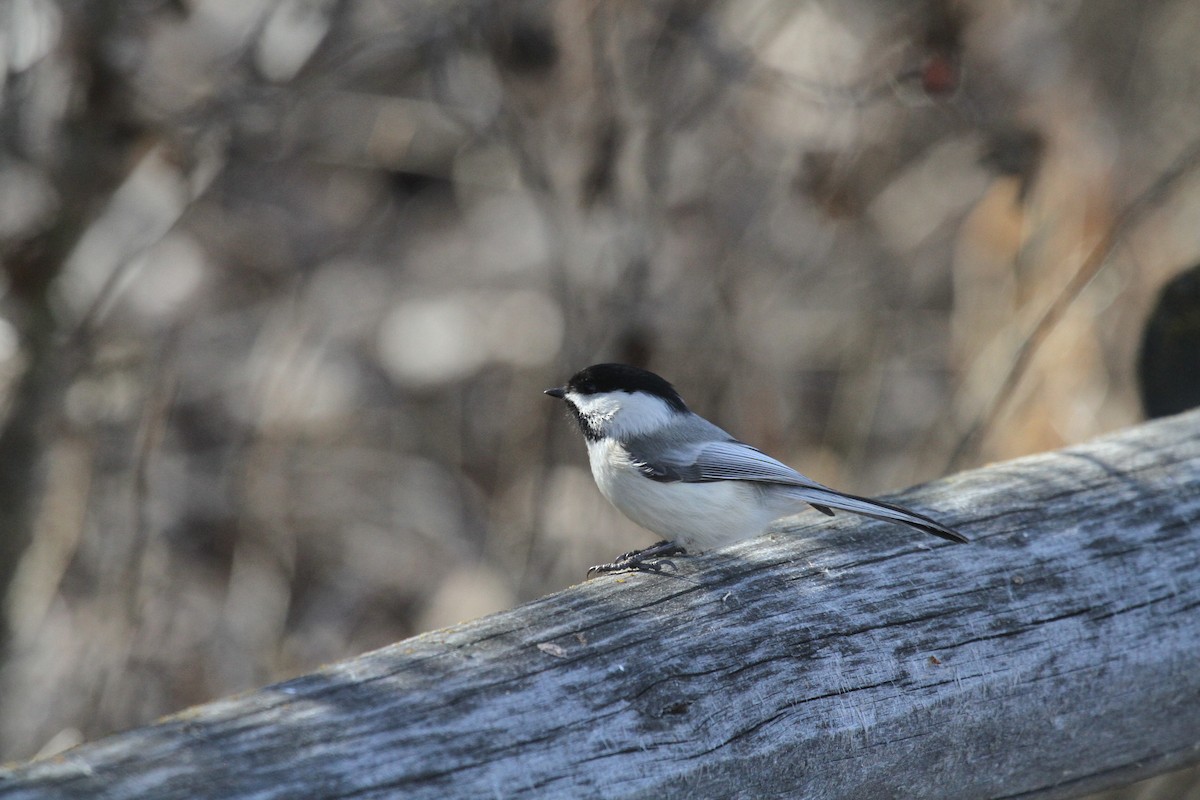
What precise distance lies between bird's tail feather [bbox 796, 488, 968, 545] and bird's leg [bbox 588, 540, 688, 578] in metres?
0.29

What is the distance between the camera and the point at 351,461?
487cm

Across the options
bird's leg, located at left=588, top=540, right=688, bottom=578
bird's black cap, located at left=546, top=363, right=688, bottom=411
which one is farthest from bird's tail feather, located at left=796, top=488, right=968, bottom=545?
bird's black cap, located at left=546, top=363, right=688, bottom=411

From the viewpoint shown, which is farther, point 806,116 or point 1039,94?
point 806,116

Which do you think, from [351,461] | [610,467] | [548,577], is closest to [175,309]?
[351,461]

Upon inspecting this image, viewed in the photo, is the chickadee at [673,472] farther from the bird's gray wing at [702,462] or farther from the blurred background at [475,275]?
the blurred background at [475,275]

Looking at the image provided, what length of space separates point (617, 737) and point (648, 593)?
0.95ft

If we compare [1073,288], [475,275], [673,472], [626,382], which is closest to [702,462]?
[673,472]

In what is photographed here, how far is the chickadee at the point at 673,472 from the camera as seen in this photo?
2.19 m

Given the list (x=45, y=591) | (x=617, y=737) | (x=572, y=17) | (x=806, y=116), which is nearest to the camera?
(x=617, y=737)

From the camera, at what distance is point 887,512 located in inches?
65.1

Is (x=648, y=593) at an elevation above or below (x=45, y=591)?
above

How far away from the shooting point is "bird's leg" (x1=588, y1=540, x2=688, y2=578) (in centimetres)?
164

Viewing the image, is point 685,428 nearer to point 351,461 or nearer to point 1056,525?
point 1056,525

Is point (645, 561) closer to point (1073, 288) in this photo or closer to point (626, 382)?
point (626, 382)
